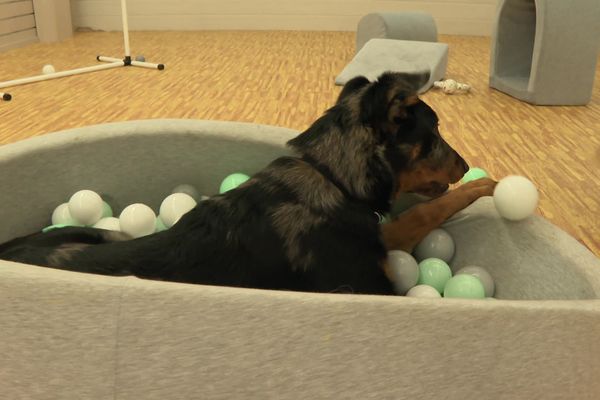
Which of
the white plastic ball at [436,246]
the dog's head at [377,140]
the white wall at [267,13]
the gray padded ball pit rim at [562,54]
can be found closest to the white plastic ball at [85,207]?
the dog's head at [377,140]

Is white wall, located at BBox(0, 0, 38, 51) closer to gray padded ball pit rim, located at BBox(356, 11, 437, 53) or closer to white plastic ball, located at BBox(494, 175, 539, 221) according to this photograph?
gray padded ball pit rim, located at BBox(356, 11, 437, 53)

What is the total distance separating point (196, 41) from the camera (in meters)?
8.79

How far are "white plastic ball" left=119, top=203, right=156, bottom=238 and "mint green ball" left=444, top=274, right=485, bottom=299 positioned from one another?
1.15m

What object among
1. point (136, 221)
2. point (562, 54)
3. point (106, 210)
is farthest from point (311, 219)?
point (562, 54)

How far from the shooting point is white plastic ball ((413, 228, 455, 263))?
2.44 metres

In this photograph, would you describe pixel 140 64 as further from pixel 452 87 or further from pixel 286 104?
pixel 452 87

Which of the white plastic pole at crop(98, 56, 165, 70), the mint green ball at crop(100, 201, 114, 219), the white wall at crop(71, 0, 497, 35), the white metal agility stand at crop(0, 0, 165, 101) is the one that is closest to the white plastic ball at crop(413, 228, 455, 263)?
the mint green ball at crop(100, 201, 114, 219)

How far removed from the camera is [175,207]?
8.31 ft

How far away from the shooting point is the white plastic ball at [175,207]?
2522 mm

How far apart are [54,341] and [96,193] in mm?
1400

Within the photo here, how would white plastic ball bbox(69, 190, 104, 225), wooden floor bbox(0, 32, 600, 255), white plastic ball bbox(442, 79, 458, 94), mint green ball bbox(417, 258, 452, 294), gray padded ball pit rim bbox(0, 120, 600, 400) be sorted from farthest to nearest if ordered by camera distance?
white plastic ball bbox(442, 79, 458, 94), wooden floor bbox(0, 32, 600, 255), white plastic ball bbox(69, 190, 104, 225), mint green ball bbox(417, 258, 452, 294), gray padded ball pit rim bbox(0, 120, 600, 400)

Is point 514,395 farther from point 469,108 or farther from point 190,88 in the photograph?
point 190,88

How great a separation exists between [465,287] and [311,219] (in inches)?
25.3

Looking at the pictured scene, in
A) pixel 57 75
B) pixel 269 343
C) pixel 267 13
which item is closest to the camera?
pixel 269 343
